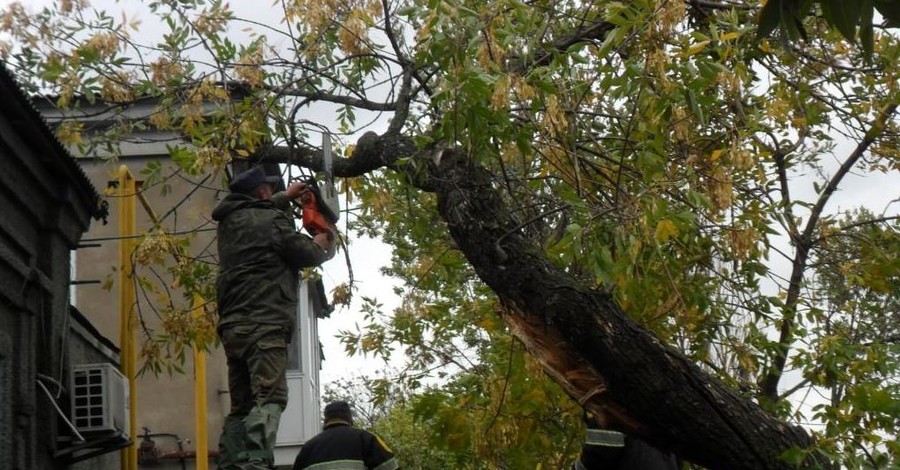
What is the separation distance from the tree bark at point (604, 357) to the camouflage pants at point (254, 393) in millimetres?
1297

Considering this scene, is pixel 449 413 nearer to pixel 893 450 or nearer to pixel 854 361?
pixel 854 361

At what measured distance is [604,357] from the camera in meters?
7.20

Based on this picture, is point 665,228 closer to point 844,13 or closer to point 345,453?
point 345,453

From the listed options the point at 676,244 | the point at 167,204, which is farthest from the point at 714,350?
the point at 167,204

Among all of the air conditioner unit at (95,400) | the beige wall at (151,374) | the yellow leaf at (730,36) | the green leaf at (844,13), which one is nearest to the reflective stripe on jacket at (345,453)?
the air conditioner unit at (95,400)

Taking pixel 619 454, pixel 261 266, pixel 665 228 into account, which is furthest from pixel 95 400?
pixel 665 228

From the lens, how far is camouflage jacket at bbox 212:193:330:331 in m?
8.12

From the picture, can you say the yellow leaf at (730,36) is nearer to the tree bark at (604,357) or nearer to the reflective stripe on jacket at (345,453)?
the tree bark at (604,357)

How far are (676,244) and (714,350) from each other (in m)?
2.08

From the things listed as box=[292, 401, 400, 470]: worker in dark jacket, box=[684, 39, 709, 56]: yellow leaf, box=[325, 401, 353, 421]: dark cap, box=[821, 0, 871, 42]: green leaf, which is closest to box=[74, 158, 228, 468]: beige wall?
box=[325, 401, 353, 421]: dark cap

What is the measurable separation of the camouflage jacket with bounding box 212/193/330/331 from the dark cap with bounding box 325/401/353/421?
54 cm

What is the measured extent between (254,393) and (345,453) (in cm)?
64

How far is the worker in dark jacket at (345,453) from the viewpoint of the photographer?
7789 mm

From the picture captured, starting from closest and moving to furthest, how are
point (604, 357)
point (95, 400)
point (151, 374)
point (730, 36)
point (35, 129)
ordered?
point (604, 357) < point (730, 36) < point (35, 129) < point (95, 400) < point (151, 374)
